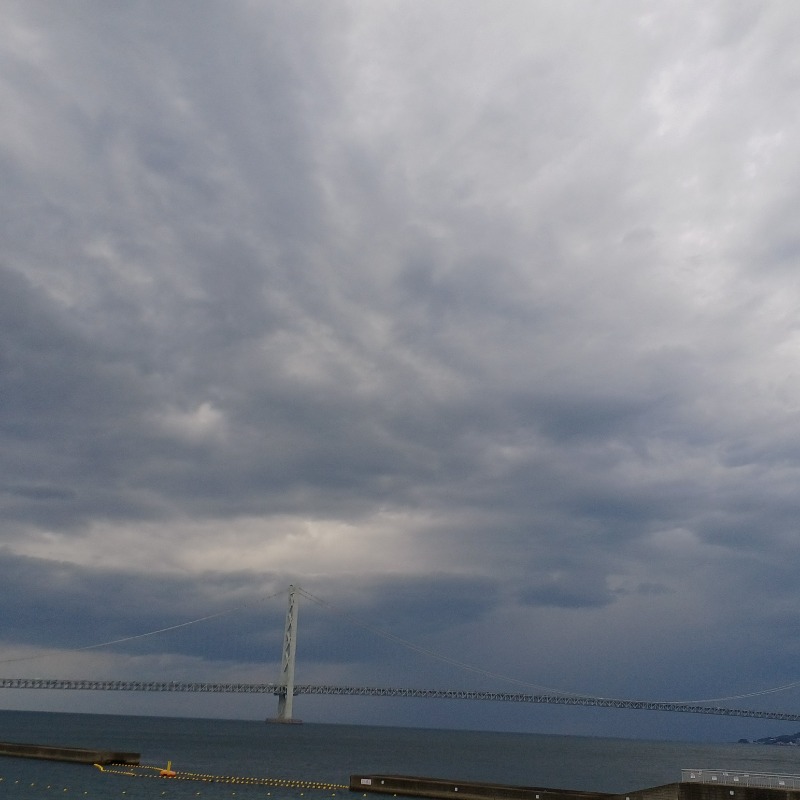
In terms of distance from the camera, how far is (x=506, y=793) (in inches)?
1676

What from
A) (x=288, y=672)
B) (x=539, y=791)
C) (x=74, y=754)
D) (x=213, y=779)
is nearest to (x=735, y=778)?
(x=539, y=791)

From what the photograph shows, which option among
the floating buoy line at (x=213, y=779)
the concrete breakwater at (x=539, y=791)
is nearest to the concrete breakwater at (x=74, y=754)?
the floating buoy line at (x=213, y=779)

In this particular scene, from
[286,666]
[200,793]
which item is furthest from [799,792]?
[286,666]

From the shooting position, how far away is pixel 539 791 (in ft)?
137

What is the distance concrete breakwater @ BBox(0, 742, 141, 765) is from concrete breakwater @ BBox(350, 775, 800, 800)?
23.8m

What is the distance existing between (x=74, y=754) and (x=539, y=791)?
41720mm

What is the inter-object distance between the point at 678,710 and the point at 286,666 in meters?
78.9

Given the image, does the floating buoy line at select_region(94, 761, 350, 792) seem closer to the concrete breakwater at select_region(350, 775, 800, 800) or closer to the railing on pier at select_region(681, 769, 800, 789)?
the concrete breakwater at select_region(350, 775, 800, 800)

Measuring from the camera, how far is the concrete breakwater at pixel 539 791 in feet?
116

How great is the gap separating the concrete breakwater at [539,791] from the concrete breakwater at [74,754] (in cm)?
2377

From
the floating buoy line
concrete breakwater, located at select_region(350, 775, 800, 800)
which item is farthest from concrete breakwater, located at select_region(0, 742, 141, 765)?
concrete breakwater, located at select_region(350, 775, 800, 800)

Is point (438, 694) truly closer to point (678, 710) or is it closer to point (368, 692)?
point (368, 692)

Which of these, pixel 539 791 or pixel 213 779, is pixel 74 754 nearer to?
pixel 213 779

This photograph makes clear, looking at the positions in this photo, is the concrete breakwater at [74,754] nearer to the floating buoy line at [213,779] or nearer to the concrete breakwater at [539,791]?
the floating buoy line at [213,779]
